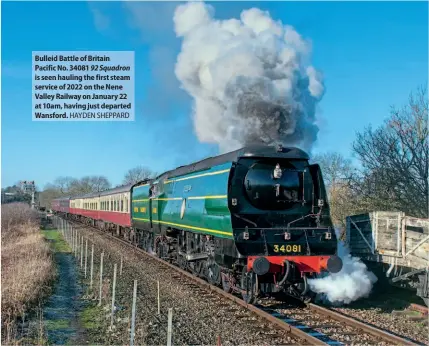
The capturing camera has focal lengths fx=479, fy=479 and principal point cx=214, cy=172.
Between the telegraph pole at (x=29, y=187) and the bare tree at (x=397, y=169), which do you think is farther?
the telegraph pole at (x=29, y=187)

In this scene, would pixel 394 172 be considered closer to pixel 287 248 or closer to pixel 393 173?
pixel 393 173

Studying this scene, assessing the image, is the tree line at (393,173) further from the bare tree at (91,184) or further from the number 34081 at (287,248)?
the bare tree at (91,184)

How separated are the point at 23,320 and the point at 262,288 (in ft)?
14.5

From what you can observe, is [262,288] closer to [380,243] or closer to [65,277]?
[380,243]

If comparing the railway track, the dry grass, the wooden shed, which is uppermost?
the wooden shed

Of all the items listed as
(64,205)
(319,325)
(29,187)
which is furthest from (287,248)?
(29,187)

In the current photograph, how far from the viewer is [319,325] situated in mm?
8297

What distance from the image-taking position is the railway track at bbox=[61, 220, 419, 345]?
738cm

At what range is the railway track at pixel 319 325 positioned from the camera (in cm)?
738

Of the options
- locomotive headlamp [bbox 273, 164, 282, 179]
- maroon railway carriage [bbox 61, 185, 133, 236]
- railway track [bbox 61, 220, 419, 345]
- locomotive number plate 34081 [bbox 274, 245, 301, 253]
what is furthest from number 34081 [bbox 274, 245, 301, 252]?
maroon railway carriage [bbox 61, 185, 133, 236]

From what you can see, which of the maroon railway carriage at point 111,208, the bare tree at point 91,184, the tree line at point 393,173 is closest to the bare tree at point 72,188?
the bare tree at point 91,184

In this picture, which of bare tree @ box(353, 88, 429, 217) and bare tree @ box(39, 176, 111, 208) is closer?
bare tree @ box(353, 88, 429, 217)

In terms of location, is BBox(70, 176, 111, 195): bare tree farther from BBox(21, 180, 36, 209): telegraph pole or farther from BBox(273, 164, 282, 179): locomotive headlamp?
BBox(273, 164, 282, 179): locomotive headlamp

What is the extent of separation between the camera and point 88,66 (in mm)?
11430
